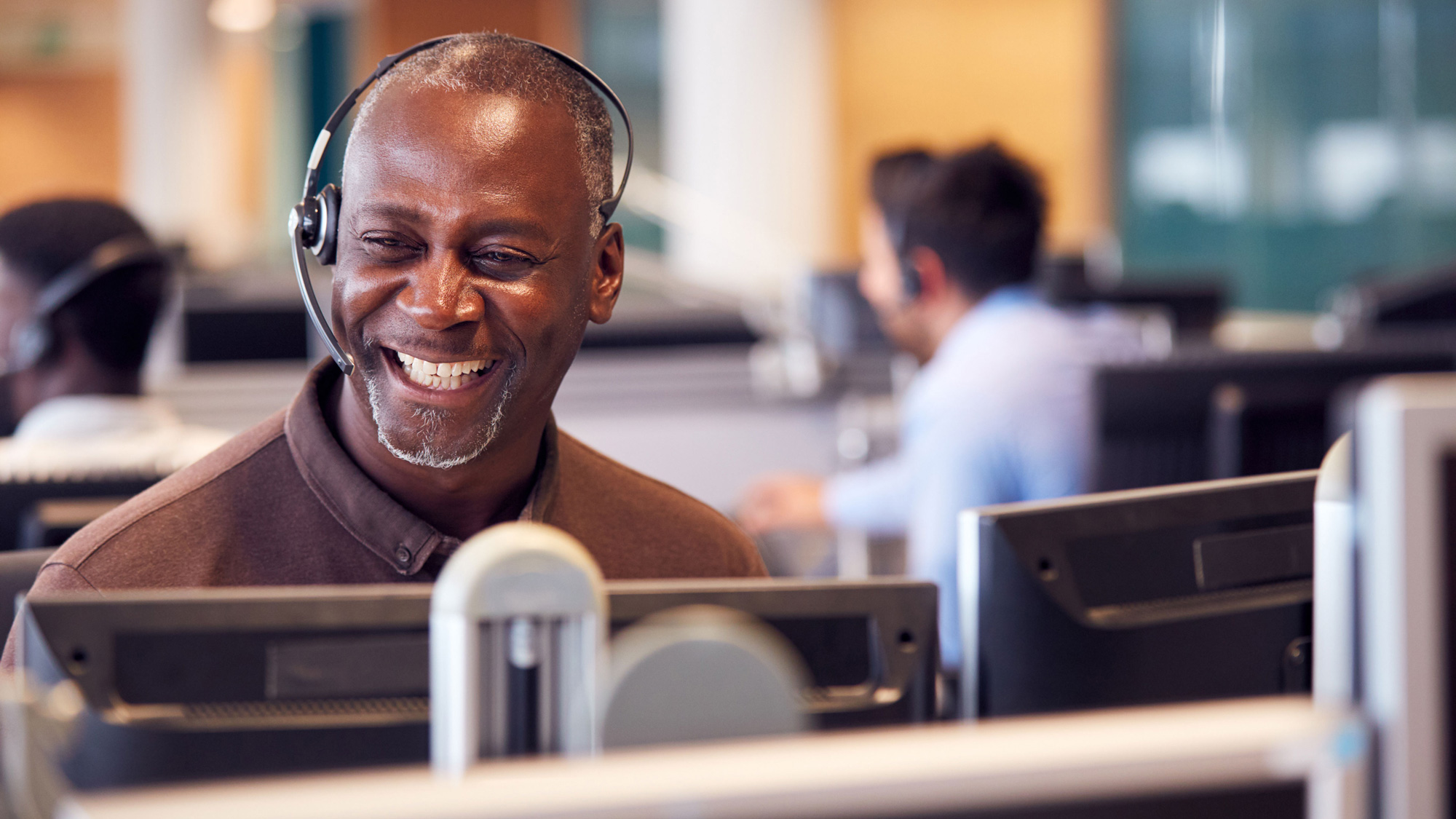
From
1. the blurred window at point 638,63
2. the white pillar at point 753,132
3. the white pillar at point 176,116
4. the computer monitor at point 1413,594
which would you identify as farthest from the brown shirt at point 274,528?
the white pillar at point 176,116

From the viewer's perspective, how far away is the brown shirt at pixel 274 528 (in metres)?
0.91

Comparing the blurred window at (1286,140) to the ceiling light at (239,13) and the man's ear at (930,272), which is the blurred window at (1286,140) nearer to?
the man's ear at (930,272)

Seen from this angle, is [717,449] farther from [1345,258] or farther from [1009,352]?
[1345,258]

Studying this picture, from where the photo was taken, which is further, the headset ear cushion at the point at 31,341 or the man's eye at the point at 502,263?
the headset ear cushion at the point at 31,341

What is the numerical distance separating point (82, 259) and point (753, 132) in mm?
5145

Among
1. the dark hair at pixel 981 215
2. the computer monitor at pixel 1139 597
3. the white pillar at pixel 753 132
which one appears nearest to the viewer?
the computer monitor at pixel 1139 597

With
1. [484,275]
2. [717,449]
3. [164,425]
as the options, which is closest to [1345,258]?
[717,449]

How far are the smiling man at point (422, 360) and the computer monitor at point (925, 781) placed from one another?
490 millimetres

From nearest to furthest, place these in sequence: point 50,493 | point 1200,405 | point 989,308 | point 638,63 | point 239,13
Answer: point 50,493 < point 1200,405 < point 989,308 < point 638,63 < point 239,13

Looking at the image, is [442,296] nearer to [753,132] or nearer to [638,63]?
[753,132]

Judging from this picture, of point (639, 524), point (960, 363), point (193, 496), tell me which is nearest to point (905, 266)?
point (960, 363)

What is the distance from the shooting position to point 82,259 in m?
1.99

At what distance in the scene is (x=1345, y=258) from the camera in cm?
646

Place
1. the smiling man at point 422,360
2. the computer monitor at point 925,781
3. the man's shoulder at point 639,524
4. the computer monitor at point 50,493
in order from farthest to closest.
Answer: the computer monitor at point 50,493, the man's shoulder at point 639,524, the smiling man at point 422,360, the computer monitor at point 925,781
